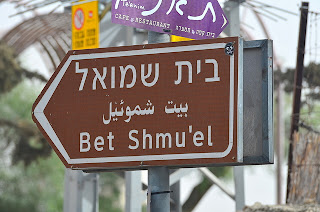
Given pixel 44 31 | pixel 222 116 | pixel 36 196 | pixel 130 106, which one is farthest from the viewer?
pixel 36 196

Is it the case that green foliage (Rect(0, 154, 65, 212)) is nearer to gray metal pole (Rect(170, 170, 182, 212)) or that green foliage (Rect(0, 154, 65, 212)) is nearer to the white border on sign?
gray metal pole (Rect(170, 170, 182, 212))

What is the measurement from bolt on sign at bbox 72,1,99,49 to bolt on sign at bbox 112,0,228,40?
657 centimetres

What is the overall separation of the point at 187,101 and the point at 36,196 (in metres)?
30.6

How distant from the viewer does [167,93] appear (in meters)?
4.12

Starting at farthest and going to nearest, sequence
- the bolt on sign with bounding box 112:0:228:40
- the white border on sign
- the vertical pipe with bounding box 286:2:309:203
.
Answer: the vertical pipe with bounding box 286:2:309:203
the bolt on sign with bounding box 112:0:228:40
the white border on sign

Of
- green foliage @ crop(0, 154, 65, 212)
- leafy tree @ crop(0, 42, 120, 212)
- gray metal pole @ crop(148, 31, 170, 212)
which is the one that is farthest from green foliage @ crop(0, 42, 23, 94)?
gray metal pole @ crop(148, 31, 170, 212)

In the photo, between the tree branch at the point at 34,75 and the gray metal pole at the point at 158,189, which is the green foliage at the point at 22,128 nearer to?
the tree branch at the point at 34,75

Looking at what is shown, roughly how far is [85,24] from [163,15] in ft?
22.7

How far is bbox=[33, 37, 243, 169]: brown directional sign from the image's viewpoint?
3.97 m

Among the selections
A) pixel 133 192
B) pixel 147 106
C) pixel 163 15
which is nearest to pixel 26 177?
pixel 133 192

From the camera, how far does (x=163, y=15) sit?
14.9 ft

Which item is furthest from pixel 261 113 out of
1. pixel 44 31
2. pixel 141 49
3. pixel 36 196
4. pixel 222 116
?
pixel 36 196

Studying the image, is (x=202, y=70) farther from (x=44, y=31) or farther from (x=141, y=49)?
(x=44, y=31)

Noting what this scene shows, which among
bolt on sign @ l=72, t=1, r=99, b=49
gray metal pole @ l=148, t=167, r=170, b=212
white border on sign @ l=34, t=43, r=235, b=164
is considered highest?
bolt on sign @ l=72, t=1, r=99, b=49
